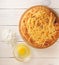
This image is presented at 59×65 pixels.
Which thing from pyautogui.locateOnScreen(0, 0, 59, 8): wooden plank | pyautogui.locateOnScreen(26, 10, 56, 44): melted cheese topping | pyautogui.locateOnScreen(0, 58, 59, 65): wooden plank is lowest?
pyautogui.locateOnScreen(0, 58, 59, 65): wooden plank

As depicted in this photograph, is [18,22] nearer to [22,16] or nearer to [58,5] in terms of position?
[22,16]

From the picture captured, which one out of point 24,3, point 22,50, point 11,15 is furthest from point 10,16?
point 22,50

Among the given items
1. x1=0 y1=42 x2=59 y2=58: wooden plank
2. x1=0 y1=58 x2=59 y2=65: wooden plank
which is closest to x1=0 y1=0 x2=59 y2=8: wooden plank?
x1=0 y1=42 x2=59 y2=58: wooden plank

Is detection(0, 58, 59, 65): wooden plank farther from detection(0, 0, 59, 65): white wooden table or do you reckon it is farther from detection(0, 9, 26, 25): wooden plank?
detection(0, 9, 26, 25): wooden plank

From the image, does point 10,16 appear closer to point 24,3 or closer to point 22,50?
point 24,3

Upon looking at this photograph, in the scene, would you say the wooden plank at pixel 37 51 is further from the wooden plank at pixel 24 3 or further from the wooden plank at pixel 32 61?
the wooden plank at pixel 24 3

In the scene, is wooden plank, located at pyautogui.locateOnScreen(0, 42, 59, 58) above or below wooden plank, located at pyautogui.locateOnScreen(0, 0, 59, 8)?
below
